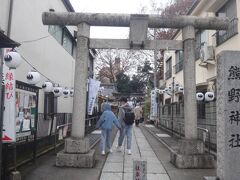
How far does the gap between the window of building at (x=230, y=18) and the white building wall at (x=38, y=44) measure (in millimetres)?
8654

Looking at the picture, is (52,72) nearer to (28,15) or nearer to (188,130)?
(28,15)

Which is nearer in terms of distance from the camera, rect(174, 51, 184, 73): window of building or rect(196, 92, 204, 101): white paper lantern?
rect(196, 92, 204, 101): white paper lantern

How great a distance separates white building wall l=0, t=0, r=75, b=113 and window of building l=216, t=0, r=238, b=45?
28.4ft

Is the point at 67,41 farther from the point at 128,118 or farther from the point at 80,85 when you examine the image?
the point at 80,85

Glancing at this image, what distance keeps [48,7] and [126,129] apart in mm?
8001

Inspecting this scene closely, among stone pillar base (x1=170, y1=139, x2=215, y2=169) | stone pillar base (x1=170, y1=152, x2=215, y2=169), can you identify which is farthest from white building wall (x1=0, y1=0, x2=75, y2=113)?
stone pillar base (x1=170, y1=152, x2=215, y2=169)

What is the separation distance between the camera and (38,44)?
48.1 ft

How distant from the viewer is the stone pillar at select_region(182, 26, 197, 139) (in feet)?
32.4

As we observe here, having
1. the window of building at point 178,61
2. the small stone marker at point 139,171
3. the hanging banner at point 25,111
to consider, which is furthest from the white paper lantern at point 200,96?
the window of building at point 178,61

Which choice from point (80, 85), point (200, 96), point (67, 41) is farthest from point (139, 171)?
point (67, 41)

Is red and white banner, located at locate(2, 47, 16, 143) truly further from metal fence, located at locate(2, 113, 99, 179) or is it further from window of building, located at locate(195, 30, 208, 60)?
window of building, located at locate(195, 30, 208, 60)

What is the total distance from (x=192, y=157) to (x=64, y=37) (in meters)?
13.8

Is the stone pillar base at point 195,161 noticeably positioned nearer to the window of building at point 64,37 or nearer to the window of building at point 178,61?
the window of building at point 64,37

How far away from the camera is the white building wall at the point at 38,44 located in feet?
39.4
